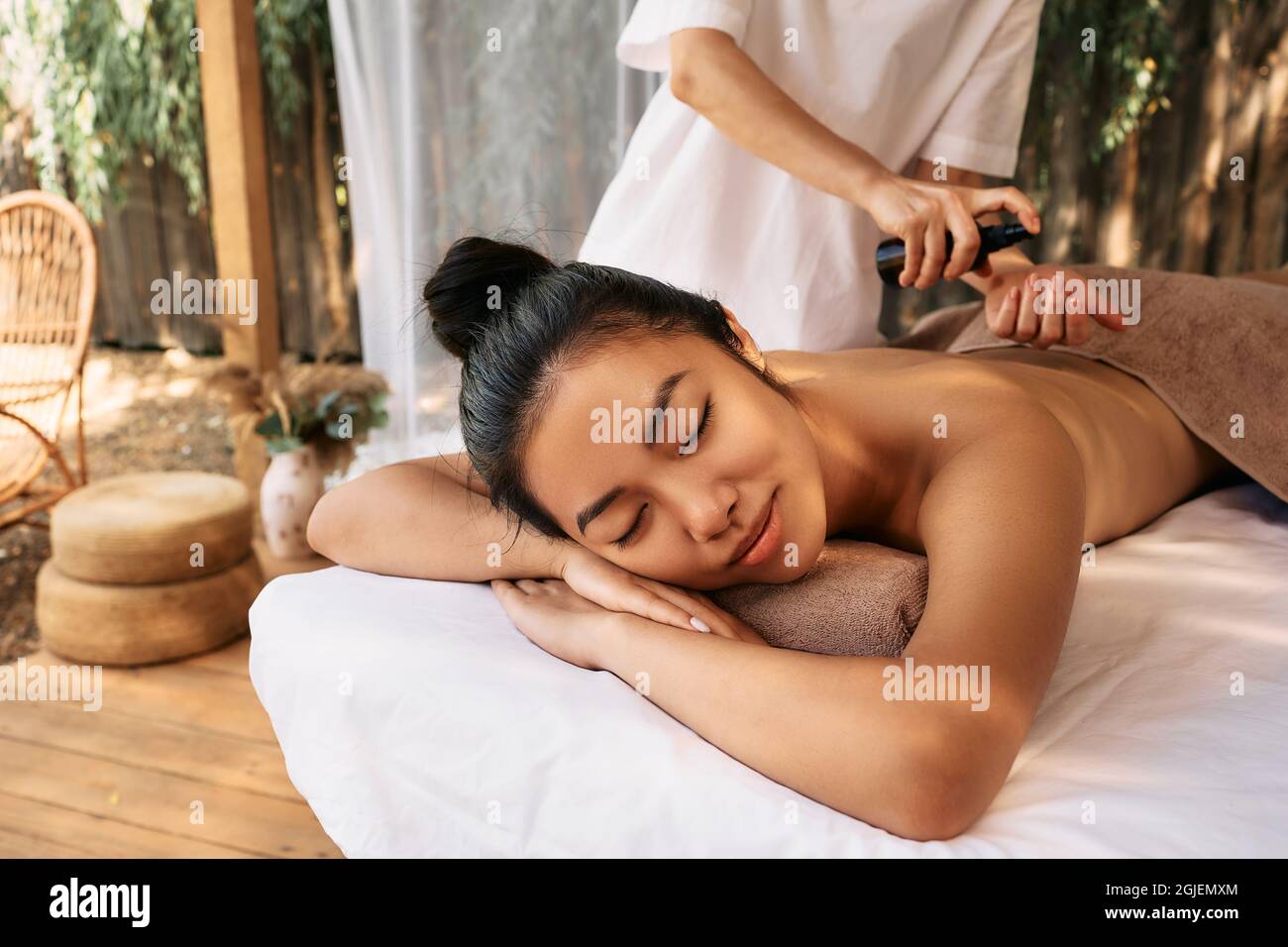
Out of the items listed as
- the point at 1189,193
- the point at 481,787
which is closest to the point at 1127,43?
the point at 1189,193

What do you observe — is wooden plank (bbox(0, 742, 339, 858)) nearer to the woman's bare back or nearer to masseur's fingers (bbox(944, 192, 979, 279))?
the woman's bare back

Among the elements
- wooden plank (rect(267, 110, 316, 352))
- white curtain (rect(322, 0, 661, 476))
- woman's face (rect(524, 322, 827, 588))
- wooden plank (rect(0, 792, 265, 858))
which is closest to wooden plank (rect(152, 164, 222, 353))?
wooden plank (rect(267, 110, 316, 352))

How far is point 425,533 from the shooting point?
1149 millimetres

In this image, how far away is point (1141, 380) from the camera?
1480 mm

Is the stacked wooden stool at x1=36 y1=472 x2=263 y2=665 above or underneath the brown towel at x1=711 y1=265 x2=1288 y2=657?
underneath

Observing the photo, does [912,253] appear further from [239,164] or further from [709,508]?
[239,164]

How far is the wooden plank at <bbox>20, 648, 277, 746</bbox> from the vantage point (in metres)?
2.10

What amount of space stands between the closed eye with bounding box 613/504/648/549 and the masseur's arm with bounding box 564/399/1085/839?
8 cm

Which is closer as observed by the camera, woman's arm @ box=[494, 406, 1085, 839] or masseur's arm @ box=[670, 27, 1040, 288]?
woman's arm @ box=[494, 406, 1085, 839]

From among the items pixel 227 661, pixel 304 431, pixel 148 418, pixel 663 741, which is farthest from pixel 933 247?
pixel 148 418

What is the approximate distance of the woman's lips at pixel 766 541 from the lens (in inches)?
36.4

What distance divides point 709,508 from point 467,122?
2.03 metres

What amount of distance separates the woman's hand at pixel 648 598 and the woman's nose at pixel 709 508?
0.08 meters

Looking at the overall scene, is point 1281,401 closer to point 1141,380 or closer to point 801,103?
point 1141,380
